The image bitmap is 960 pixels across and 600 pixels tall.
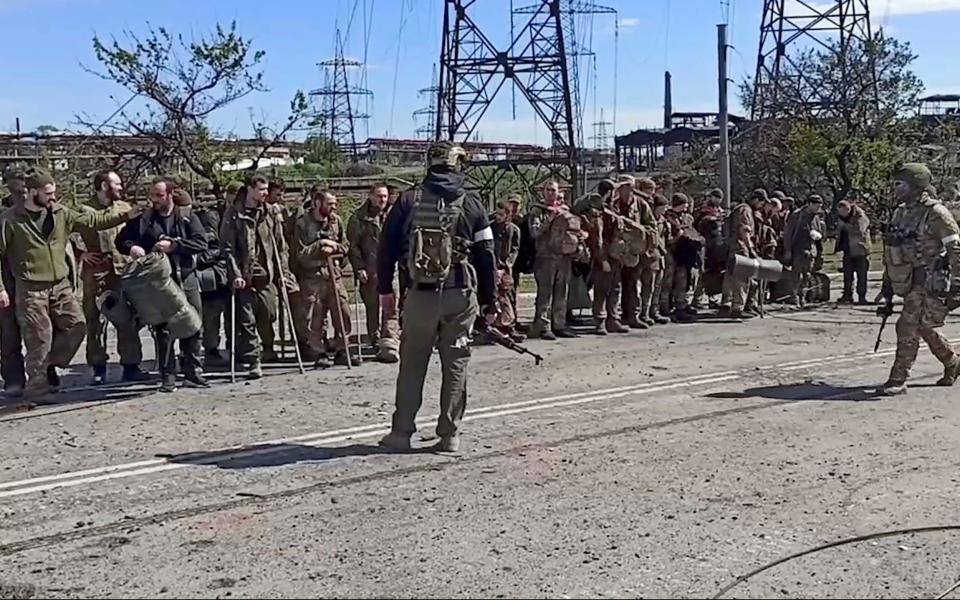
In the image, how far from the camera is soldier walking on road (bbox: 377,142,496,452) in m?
8.02

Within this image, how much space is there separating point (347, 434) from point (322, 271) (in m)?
3.52

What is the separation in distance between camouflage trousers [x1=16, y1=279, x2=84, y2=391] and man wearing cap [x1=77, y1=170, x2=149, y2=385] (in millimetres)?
663

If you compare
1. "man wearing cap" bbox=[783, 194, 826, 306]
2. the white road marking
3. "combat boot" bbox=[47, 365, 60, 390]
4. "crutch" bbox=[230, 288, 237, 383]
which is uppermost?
"man wearing cap" bbox=[783, 194, 826, 306]

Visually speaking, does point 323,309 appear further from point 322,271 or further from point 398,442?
point 398,442

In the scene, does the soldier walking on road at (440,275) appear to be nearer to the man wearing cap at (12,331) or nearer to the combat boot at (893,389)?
the man wearing cap at (12,331)

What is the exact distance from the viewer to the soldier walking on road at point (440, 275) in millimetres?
8016

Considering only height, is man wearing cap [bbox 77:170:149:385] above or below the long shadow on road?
above

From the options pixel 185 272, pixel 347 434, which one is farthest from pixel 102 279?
pixel 347 434

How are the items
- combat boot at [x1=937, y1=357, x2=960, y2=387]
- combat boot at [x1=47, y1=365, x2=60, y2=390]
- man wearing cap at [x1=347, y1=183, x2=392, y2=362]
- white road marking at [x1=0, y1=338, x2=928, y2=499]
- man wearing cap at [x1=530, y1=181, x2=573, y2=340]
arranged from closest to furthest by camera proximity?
white road marking at [x1=0, y1=338, x2=928, y2=499] → combat boot at [x1=47, y1=365, x2=60, y2=390] → combat boot at [x1=937, y1=357, x2=960, y2=387] → man wearing cap at [x1=347, y1=183, x2=392, y2=362] → man wearing cap at [x1=530, y1=181, x2=573, y2=340]

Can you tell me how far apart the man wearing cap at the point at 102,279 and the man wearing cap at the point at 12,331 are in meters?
0.89

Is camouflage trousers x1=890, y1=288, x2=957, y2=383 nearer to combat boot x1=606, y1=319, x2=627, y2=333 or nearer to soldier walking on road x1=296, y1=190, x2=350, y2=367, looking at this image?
combat boot x1=606, y1=319, x2=627, y2=333

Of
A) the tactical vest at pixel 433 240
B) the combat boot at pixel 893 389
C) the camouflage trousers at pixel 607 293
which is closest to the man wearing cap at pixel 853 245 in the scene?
the camouflage trousers at pixel 607 293

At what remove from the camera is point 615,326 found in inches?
591

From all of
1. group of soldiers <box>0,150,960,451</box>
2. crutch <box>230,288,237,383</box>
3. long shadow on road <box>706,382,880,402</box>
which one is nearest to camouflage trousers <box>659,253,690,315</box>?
group of soldiers <box>0,150,960,451</box>
